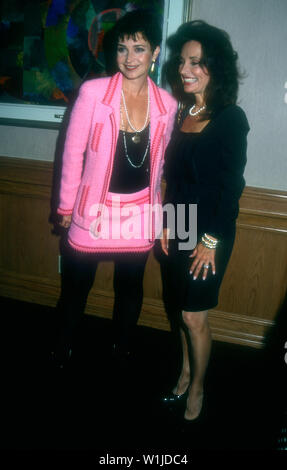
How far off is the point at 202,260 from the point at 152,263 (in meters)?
0.87

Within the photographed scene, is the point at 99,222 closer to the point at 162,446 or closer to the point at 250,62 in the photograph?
the point at 162,446

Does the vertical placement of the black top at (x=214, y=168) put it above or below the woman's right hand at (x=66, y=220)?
above

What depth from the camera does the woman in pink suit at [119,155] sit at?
150cm

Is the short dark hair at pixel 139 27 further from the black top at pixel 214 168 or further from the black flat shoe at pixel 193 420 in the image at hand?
the black flat shoe at pixel 193 420

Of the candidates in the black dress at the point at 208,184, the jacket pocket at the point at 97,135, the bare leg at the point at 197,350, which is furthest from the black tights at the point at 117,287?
the jacket pocket at the point at 97,135

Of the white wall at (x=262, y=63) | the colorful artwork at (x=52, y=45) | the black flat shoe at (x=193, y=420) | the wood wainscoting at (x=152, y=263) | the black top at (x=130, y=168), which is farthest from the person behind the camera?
the wood wainscoting at (x=152, y=263)

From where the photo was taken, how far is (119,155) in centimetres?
156

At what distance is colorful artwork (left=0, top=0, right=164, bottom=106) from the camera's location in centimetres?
196

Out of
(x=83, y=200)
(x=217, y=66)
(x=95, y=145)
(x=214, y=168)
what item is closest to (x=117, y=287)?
(x=83, y=200)

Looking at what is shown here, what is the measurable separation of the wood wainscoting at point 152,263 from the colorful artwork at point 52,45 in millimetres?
484

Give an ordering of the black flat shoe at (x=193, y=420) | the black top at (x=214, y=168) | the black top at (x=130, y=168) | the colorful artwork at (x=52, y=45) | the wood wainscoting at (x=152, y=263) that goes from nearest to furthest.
Answer: 1. the black top at (x=214, y=168)
2. the black top at (x=130, y=168)
3. the black flat shoe at (x=193, y=420)
4. the colorful artwork at (x=52, y=45)
5. the wood wainscoting at (x=152, y=263)

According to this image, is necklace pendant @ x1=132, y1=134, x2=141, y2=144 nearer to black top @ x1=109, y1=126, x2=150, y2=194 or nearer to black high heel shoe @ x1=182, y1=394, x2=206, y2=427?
black top @ x1=109, y1=126, x2=150, y2=194

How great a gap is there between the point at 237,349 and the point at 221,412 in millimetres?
549

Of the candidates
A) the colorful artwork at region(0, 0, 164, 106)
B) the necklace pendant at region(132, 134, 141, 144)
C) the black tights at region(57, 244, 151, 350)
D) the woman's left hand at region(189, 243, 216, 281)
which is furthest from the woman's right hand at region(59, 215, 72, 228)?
the colorful artwork at region(0, 0, 164, 106)
